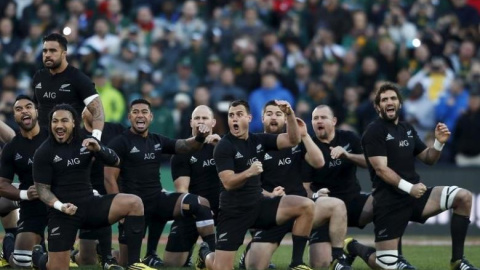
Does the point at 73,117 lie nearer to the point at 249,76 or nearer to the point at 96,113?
the point at 96,113

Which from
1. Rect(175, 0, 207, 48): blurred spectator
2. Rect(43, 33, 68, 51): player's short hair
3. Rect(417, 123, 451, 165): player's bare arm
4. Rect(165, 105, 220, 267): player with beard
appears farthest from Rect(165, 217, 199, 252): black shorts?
Rect(175, 0, 207, 48): blurred spectator

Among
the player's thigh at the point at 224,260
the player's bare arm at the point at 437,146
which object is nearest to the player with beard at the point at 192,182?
the player's thigh at the point at 224,260

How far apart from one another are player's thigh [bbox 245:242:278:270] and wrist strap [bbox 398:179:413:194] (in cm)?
165

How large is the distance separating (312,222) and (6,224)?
4.05m

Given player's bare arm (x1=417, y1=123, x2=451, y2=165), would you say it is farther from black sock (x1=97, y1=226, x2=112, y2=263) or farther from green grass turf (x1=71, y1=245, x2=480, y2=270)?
black sock (x1=97, y1=226, x2=112, y2=263)

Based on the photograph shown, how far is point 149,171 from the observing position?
51.1 feet

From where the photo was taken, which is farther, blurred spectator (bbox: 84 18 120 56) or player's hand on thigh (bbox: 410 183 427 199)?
blurred spectator (bbox: 84 18 120 56)

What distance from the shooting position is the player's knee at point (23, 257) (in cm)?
1539

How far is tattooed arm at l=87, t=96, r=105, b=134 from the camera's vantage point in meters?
15.3

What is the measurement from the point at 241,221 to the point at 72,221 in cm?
180

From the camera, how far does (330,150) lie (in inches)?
637

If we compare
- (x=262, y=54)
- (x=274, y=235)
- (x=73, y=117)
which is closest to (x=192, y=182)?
(x=274, y=235)

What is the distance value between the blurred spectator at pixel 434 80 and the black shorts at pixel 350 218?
244 inches

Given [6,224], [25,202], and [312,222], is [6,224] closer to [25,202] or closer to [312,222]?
[25,202]
